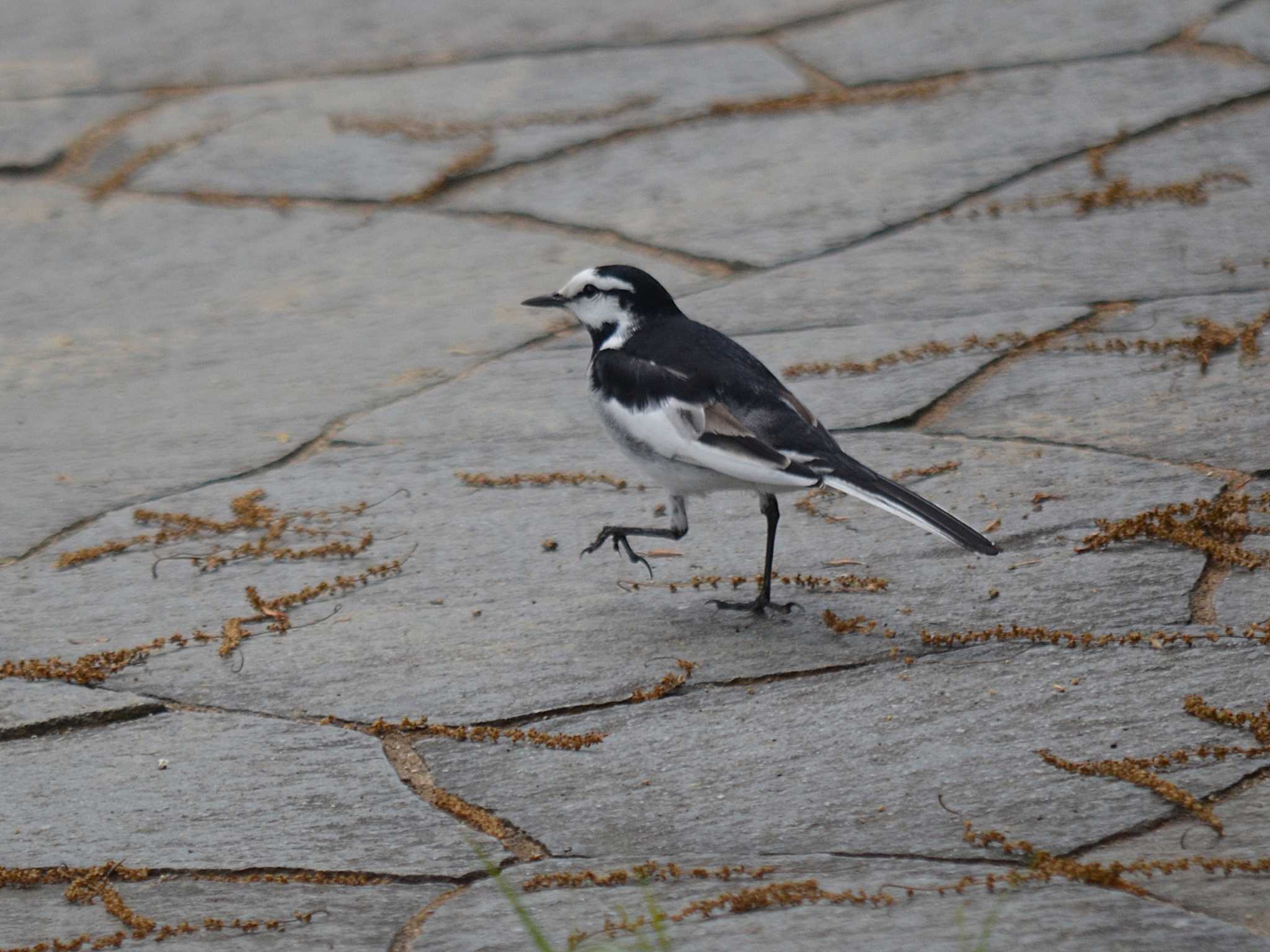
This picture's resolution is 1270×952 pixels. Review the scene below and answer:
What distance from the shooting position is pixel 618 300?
11.8 ft

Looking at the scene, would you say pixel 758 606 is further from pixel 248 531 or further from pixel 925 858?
pixel 248 531

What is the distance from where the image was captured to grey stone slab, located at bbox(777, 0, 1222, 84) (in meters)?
6.33

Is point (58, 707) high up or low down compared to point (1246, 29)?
down

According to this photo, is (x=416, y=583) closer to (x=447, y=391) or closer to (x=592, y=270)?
(x=592, y=270)

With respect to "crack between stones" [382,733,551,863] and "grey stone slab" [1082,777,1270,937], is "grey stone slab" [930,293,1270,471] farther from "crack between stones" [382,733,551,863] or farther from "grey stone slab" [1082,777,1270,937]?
"crack between stones" [382,733,551,863]

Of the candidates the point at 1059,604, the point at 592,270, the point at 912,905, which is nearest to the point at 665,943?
the point at 912,905

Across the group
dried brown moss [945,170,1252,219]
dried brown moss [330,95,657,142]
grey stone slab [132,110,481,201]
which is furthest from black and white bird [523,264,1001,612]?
dried brown moss [330,95,657,142]

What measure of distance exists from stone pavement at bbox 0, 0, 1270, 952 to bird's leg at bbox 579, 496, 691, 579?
0.09m

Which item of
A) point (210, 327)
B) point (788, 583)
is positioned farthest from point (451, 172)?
point (788, 583)

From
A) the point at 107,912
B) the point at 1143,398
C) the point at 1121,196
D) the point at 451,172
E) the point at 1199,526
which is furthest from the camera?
the point at 451,172

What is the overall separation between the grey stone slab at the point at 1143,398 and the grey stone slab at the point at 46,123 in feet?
12.6

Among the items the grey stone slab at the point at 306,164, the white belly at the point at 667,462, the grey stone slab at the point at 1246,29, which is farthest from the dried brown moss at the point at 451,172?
the grey stone slab at the point at 1246,29

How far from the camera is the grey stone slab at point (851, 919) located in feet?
6.55

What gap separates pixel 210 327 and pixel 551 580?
1.98 m
